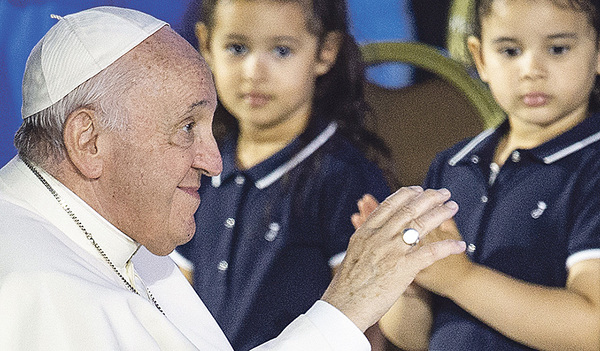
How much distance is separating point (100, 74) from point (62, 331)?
544mm

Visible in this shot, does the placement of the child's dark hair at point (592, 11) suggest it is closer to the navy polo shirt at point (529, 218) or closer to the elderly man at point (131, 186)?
the navy polo shirt at point (529, 218)

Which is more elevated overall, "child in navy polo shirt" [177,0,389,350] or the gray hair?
the gray hair

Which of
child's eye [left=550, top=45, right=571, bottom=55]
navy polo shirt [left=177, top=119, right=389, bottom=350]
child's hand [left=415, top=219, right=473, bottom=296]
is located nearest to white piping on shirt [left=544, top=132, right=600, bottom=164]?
child's eye [left=550, top=45, right=571, bottom=55]

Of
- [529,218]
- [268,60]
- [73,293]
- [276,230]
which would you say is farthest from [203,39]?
[73,293]

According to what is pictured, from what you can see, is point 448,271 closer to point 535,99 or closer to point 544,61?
point 535,99

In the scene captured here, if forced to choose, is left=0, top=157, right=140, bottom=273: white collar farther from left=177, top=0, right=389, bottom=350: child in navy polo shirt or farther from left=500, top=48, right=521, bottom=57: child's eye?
left=500, top=48, right=521, bottom=57: child's eye

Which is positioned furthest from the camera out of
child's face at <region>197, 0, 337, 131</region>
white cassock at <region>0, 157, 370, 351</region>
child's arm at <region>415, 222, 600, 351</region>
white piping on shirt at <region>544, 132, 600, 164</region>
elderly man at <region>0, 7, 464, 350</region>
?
child's face at <region>197, 0, 337, 131</region>

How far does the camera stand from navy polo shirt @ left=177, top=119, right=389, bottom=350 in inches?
106

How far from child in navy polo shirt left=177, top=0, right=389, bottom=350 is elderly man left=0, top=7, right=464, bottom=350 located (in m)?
0.86

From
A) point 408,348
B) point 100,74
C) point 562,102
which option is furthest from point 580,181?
point 100,74

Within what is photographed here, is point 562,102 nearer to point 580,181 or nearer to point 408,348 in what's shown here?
point 580,181

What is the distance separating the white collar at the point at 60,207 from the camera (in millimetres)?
1733

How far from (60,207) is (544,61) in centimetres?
148

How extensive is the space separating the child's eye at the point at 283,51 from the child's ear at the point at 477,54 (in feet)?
1.93
